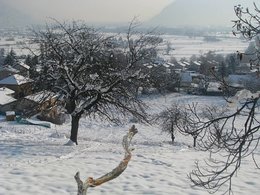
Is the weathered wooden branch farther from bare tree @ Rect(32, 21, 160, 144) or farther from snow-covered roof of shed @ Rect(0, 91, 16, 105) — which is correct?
snow-covered roof of shed @ Rect(0, 91, 16, 105)

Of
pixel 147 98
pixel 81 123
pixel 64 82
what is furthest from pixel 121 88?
pixel 147 98

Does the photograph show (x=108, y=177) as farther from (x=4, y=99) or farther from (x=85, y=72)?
(x=4, y=99)

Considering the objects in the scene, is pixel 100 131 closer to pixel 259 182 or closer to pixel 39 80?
pixel 39 80

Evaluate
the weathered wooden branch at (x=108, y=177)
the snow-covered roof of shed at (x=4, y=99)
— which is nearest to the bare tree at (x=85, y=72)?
the weathered wooden branch at (x=108, y=177)

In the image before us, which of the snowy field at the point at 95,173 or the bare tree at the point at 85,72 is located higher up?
the bare tree at the point at 85,72

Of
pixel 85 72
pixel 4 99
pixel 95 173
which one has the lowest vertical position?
pixel 4 99

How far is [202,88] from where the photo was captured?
257 ft

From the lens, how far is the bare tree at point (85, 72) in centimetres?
2152

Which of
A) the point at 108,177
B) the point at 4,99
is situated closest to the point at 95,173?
the point at 108,177

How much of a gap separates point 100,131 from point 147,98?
99.2ft

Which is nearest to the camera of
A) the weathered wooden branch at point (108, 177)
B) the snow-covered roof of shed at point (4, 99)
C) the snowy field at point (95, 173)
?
the weathered wooden branch at point (108, 177)

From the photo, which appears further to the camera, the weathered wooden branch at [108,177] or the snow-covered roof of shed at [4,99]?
the snow-covered roof of shed at [4,99]

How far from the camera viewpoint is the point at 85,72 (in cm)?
2278

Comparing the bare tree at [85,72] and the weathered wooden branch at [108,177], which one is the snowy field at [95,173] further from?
the weathered wooden branch at [108,177]
